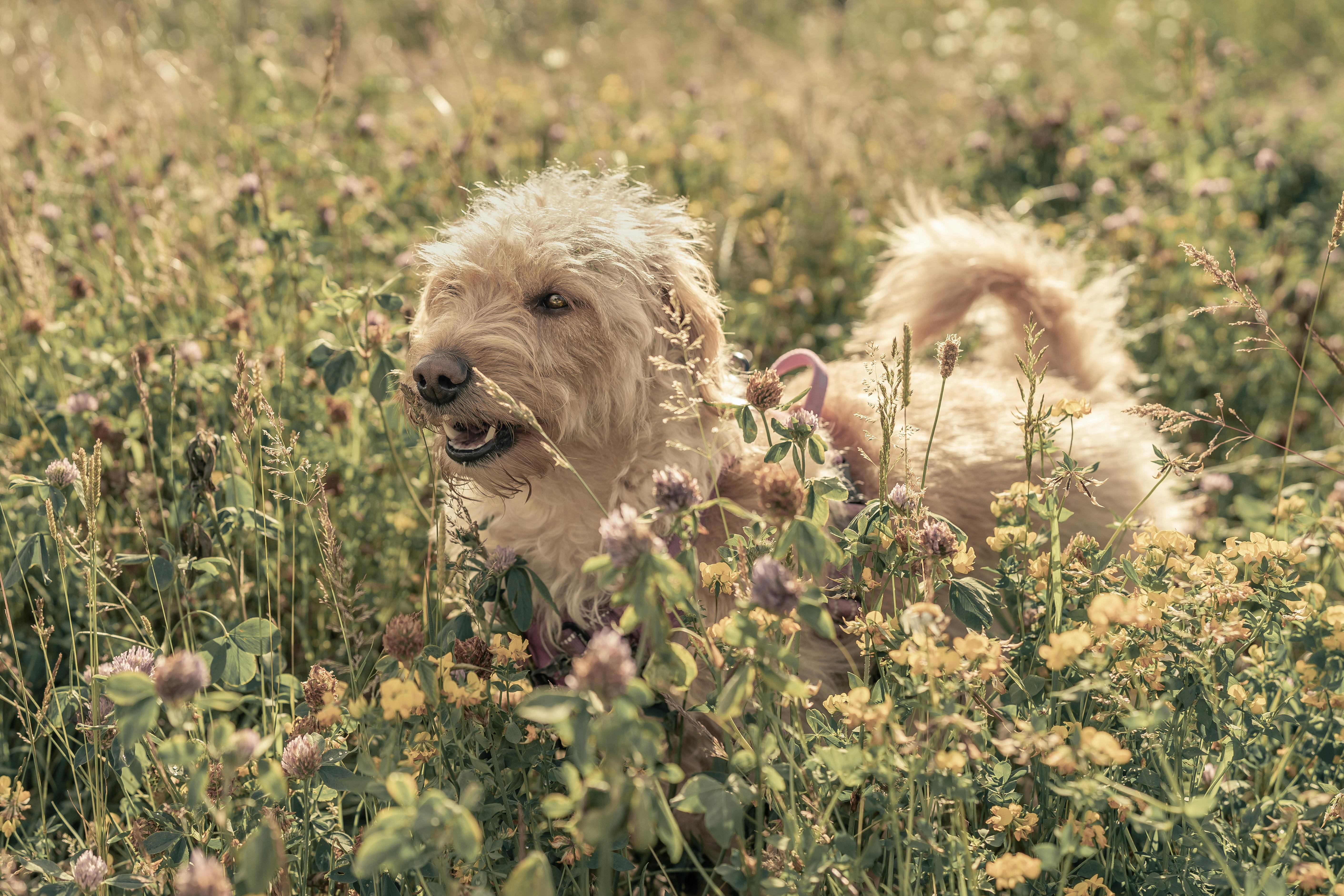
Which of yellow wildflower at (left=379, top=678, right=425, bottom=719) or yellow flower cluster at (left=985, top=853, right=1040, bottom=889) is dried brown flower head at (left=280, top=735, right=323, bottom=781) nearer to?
yellow wildflower at (left=379, top=678, right=425, bottom=719)

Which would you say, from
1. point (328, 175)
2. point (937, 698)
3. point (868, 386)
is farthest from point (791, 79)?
→ point (937, 698)

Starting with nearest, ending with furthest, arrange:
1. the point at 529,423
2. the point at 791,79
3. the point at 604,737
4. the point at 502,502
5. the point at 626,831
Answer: the point at 604,737 → the point at 626,831 → the point at 529,423 → the point at 502,502 → the point at 791,79

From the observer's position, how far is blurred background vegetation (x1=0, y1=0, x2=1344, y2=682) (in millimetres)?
2896

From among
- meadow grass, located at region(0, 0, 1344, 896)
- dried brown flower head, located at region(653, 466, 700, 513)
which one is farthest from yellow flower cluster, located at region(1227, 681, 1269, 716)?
dried brown flower head, located at region(653, 466, 700, 513)

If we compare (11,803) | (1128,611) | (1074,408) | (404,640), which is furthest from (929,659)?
(11,803)

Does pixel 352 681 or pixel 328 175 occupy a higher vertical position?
pixel 328 175

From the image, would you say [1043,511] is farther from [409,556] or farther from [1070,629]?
[409,556]

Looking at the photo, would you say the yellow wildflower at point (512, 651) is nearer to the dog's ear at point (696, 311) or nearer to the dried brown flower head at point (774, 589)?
the dried brown flower head at point (774, 589)

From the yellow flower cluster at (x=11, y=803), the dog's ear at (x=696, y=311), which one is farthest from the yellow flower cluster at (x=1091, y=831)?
the yellow flower cluster at (x=11, y=803)

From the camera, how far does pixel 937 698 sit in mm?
1381

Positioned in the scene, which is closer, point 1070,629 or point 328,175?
point 1070,629

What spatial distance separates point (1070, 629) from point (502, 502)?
4.99 feet

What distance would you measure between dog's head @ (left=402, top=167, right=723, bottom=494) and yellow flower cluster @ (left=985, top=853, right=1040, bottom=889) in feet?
4.37

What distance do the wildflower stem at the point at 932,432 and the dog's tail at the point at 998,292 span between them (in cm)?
30
